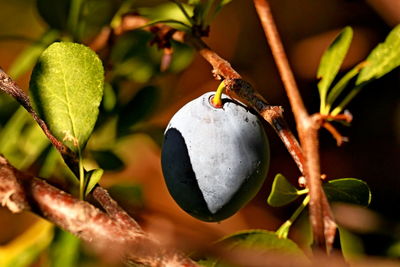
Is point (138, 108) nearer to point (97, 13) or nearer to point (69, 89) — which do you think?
point (97, 13)

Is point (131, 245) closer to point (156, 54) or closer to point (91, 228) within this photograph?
point (91, 228)

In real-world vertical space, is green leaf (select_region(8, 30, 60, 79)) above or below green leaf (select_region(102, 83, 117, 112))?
above

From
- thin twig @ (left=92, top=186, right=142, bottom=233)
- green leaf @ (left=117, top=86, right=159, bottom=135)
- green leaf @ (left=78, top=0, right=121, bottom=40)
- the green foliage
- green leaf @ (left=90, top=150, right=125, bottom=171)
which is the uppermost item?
green leaf @ (left=78, top=0, right=121, bottom=40)

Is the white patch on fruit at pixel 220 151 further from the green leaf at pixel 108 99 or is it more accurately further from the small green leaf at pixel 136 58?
the small green leaf at pixel 136 58

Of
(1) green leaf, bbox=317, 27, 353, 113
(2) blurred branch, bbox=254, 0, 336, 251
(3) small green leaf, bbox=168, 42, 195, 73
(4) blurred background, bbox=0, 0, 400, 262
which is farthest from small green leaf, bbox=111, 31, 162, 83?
(2) blurred branch, bbox=254, 0, 336, 251

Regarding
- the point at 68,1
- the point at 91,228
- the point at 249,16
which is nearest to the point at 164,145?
the point at 91,228

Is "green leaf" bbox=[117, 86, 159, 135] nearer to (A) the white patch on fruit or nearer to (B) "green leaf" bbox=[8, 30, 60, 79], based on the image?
(B) "green leaf" bbox=[8, 30, 60, 79]

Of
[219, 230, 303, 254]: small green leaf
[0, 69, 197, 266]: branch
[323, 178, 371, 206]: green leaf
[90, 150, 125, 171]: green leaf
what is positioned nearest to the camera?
[0, 69, 197, 266]: branch

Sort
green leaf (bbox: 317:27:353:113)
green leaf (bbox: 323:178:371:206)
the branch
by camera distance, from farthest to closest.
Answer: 1. green leaf (bbox: 317:27:353:113)
2. green leaf (bbox: 323:178:371:206)
3. the branch

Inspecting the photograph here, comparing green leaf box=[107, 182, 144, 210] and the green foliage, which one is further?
green leaf box=[107, 182, 144, 210]
